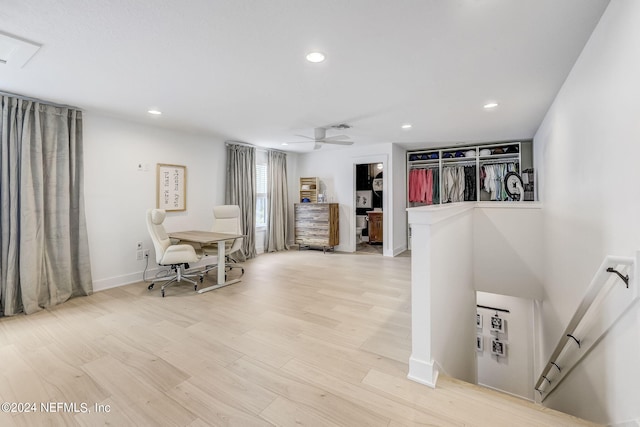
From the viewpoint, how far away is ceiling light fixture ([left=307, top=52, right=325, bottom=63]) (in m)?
2.13

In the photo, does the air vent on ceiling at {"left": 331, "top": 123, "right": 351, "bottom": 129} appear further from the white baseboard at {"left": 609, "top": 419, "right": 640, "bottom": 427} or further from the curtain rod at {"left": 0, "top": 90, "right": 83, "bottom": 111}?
the white baseboard at {"left": 609, "top": 419, "right": 640, "bottom": 427}

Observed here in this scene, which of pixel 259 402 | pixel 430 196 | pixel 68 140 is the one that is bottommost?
pixel 259 402

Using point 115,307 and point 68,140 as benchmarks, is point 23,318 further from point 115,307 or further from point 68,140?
point 68,140

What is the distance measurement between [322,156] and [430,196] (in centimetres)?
265

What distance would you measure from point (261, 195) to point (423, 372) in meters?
4.96

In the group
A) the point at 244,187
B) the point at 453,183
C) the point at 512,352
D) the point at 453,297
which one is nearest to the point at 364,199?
the point at 453,183

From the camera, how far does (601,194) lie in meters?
1.72

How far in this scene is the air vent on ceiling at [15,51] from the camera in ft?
6.24

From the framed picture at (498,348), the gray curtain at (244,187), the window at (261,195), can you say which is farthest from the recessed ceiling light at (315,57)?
the framed picture at (498,348)

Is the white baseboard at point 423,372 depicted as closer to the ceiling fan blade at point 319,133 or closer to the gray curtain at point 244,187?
the ceiling fan blade at point 319,133

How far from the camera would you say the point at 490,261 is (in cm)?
382

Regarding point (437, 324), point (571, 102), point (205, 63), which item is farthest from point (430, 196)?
point (205, 63)

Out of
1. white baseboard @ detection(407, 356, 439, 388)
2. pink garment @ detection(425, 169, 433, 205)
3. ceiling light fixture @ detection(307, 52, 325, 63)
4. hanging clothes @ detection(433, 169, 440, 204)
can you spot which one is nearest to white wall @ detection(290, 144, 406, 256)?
pink garment @ detection(425, 169, 433, 205)

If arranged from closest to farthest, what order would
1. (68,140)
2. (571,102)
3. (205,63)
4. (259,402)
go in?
(259,402) → (205,63) → (571,102) → (68,140)
